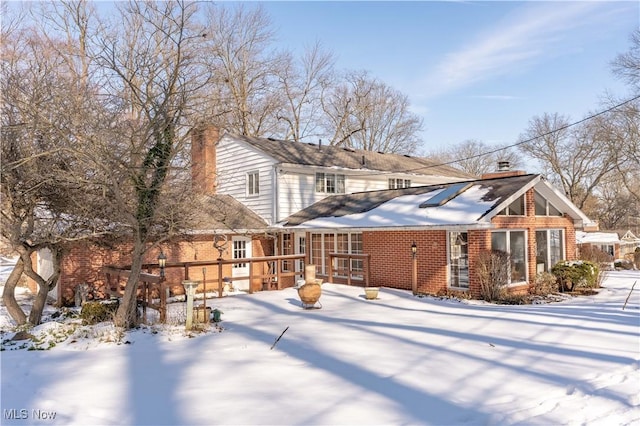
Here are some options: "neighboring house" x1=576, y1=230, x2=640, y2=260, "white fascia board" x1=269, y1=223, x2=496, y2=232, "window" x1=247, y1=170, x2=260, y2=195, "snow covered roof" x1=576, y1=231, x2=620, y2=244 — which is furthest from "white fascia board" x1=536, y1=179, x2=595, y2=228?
"snow covered roof" x1=576, y1=231, x2=620, y2=244

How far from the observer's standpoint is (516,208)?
45.7 feet

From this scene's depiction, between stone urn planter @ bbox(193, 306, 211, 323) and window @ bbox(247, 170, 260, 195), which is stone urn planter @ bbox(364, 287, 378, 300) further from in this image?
window @ bbox(247, 170, 260, 195)

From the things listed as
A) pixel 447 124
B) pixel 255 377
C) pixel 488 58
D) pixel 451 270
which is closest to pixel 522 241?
pixel 451 270

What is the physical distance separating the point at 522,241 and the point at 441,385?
32.8ft

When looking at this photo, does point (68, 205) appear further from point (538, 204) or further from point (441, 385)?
point (538, 204)

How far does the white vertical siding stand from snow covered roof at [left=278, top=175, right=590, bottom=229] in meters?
1.47

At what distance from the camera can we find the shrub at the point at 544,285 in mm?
13805

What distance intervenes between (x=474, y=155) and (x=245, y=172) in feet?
123

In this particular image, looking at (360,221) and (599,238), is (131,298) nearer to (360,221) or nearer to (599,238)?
(360,221)

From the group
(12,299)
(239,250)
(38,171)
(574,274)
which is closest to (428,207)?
(574,274)

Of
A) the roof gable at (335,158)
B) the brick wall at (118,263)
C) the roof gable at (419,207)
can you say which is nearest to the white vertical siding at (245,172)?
the roof gable at (335,158)

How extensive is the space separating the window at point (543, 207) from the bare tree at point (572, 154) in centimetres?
3009

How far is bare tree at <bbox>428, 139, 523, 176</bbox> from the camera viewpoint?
51812 mm

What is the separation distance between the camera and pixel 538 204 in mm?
14898
